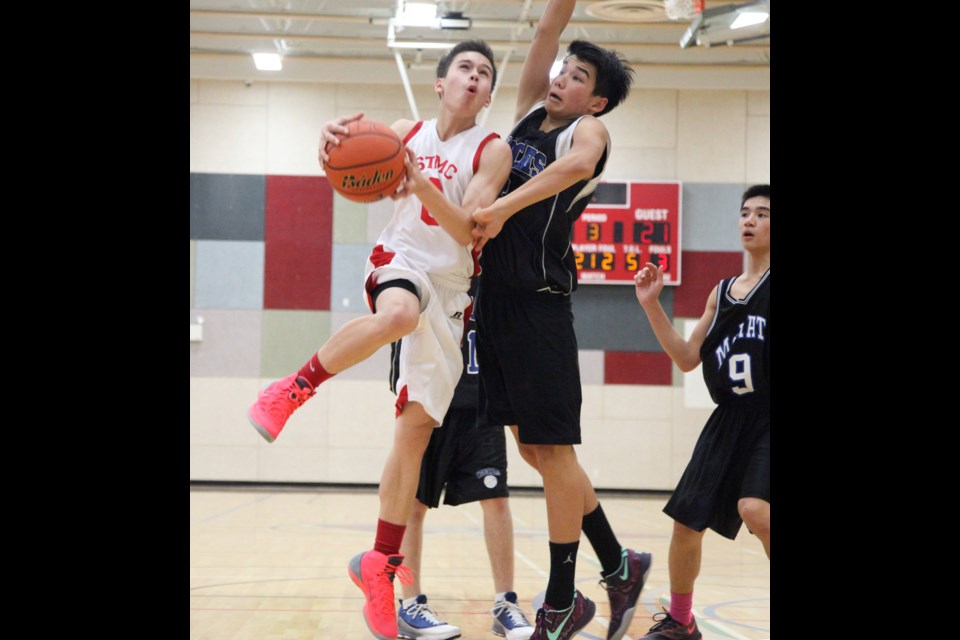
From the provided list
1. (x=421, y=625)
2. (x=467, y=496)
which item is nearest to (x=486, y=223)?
(x=467, y=496)

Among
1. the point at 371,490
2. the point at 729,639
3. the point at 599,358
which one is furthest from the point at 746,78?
the point at 729,639

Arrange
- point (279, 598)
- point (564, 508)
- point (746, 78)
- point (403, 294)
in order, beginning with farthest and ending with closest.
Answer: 1. point (746, 78)
2. point (279, 598)
3. point (564, 508)
4. point (403, 294)

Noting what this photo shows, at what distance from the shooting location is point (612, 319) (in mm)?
10875

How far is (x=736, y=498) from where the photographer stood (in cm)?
354

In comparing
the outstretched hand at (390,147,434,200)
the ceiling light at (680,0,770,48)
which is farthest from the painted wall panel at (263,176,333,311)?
the outstretched hand at (390,147,434,200)

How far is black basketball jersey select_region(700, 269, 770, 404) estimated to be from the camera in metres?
3.52

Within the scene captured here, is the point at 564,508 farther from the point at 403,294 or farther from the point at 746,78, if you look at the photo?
the point at 746,78

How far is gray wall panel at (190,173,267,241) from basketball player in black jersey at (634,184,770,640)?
7834 mm

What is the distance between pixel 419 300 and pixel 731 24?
574cm

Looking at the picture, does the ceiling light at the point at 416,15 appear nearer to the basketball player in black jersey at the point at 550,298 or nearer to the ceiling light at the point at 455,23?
the ceiling light at the point at 455,23

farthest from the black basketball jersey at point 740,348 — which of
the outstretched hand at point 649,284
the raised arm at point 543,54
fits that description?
the raised arm at point 543,54

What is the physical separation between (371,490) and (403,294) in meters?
8.03

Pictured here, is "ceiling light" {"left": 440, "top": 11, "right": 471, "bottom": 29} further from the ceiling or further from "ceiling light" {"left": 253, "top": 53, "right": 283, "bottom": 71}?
"ceiling light" {"left": 253, "top": 53, "right": 283, "bottom": 71}
